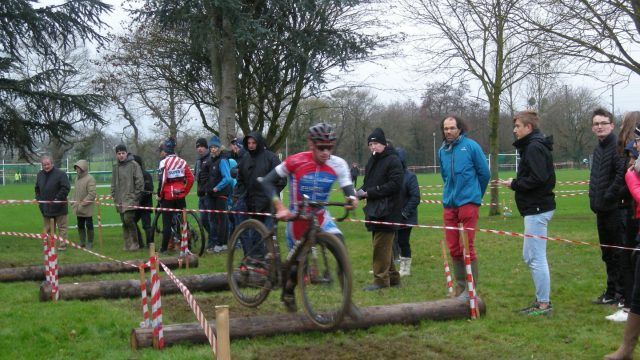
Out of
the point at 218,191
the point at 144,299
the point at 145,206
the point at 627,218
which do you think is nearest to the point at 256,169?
the point at 218,191

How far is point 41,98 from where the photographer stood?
1589cm

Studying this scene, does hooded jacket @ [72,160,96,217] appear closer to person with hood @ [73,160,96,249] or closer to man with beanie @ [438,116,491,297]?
person with hood @ [73,160,96,249]

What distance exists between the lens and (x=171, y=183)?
42.9ft

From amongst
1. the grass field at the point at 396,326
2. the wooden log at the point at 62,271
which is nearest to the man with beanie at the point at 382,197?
the grass field at the point at 396,326

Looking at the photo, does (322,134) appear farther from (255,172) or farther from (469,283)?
(255,172)

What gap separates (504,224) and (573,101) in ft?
185

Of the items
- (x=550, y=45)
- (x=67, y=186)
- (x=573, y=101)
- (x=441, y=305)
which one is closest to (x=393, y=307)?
(x=441, y=305)

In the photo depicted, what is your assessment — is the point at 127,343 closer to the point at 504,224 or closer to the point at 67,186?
the point at 67,186

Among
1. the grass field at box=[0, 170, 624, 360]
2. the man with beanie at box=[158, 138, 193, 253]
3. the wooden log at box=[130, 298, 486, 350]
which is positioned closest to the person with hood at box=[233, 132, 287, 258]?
the grass field at box=[0, 170, 624, 360]

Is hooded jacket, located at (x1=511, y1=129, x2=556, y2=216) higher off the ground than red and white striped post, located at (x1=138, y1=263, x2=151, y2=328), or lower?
higher

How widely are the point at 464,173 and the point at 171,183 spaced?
6.94 meters

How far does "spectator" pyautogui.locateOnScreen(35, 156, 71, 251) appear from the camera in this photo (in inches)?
563

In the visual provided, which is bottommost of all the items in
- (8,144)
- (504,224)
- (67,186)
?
(504,224)

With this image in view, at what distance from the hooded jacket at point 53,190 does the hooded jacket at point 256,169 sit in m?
Answer: 5.37
